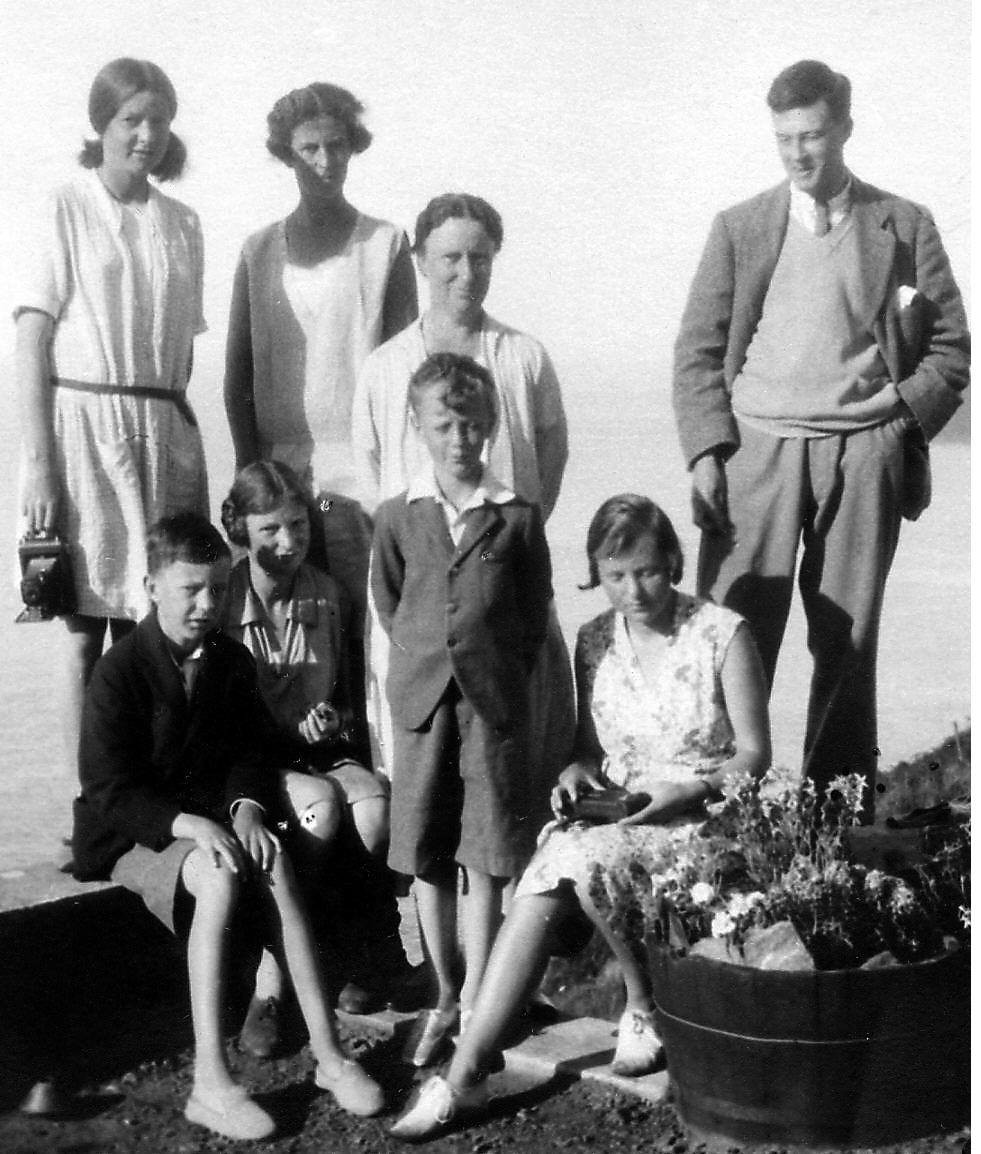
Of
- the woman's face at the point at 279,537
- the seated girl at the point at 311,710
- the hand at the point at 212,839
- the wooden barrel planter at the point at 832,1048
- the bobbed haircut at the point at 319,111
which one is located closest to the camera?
the wooden barrel planter at the point at 832,1048

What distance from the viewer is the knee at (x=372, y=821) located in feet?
12.1

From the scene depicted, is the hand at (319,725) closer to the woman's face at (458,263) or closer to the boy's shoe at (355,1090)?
the boy's shoe at (355,1090)

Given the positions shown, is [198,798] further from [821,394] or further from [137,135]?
[821,394]

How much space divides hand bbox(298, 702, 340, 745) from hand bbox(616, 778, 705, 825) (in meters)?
0.87

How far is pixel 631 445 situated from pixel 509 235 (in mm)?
692

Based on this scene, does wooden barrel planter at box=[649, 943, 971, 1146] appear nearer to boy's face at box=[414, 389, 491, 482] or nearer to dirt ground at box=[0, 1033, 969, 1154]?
dirt ground at box=[0, 1033, 969, 1154]

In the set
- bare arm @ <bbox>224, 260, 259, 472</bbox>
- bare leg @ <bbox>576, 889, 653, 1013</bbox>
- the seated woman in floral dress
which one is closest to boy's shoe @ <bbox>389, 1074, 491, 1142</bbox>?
the seated woman in floral dress

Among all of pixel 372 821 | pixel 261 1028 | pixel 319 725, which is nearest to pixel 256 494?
pixel 319 725

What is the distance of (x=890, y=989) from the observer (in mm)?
2918

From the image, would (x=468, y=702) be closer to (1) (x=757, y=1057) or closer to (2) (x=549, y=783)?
(2) (x=549, y=783)

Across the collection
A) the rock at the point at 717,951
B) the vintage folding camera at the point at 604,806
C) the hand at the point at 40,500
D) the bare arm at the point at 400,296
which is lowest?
the rock at the point at 717,951

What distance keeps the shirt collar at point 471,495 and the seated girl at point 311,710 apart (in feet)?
1.07

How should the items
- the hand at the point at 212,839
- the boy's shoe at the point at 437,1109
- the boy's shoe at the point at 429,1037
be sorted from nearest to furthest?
1. the boy's shoe at the point at 437,1109
2. the hand at the point at 212,839
3. the boy's shoe at the point at 429,1037

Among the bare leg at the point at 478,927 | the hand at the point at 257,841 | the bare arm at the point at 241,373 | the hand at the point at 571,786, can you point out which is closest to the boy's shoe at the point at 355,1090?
the bare leg at the point at 478,927
